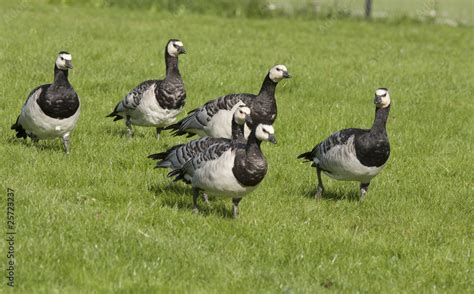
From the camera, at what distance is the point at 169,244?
8.77m

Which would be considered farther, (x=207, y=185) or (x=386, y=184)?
(x=386, y=184)

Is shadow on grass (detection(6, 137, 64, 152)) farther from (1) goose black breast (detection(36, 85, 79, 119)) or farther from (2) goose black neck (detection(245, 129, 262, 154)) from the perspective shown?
(2) goose black neck (detection(245, 129, 262, 154))

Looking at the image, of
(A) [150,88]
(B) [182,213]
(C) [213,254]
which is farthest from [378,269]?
(A) [150,88]

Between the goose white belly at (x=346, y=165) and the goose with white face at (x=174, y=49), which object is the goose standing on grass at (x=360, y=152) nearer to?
the goose white belly at (x=346, y=165)

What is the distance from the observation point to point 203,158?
9.91 metres

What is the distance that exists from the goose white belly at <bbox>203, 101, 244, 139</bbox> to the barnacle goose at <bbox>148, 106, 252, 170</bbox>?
1.26 meters

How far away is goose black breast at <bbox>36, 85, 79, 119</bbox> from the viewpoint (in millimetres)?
12469

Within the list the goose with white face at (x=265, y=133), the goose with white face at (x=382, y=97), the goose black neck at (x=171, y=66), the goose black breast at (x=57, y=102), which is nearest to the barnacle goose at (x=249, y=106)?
the goose black neck at (x=171, y=66)

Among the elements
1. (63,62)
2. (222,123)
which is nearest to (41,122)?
(63,62)

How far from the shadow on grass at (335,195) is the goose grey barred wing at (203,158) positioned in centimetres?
241

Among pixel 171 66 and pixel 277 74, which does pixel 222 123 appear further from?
pixel 171 66

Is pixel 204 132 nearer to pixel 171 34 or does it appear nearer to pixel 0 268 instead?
pixel 0 268

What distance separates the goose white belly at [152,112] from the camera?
540 inches

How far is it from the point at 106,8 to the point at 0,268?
935 inches
